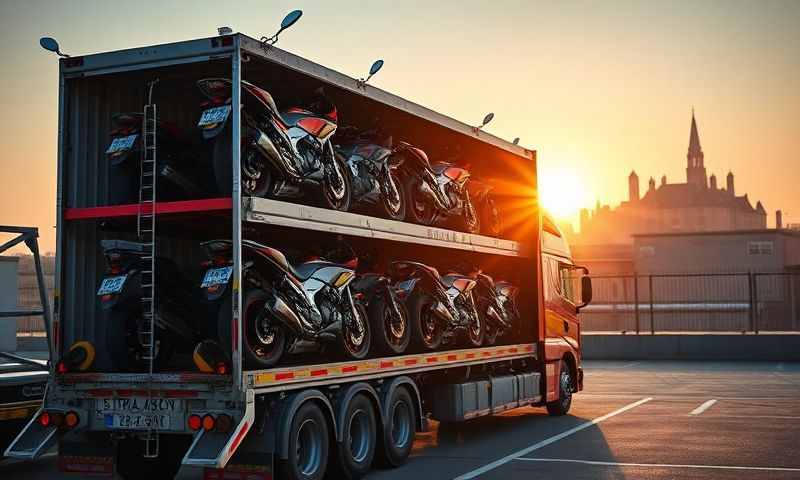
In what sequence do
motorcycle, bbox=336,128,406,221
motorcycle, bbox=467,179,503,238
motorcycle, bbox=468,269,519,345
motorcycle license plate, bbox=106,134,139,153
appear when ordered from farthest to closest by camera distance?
1. motorcycle, bbox=467,179,503,238
2. motorcycle, bbox=468,269,519,345
3. motorcycle, bbox=336,128,406,221
4. motorcycle license plate, bbox=106,134,139,153

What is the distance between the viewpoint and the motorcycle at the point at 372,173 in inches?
435

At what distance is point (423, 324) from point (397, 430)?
5.32 ft

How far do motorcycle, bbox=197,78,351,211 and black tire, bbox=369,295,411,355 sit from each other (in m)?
1.17

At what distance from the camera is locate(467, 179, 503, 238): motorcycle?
1433cm

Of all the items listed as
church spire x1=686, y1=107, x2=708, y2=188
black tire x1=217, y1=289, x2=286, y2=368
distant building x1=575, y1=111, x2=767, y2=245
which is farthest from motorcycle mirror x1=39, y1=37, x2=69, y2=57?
church spire x1=686, y1=107, x2=708, y2=188

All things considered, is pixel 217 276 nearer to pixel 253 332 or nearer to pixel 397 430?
pixel 253 332

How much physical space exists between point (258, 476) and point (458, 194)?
19.4 ft

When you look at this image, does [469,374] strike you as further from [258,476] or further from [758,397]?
[758,397]

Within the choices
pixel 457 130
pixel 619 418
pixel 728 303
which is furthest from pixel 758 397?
pixel 728 303

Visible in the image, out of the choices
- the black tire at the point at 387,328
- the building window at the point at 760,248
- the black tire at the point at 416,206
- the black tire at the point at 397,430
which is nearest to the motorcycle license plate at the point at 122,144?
the black tire at the point at 387,328

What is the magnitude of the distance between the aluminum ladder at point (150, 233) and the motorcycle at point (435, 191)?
3.83 metres

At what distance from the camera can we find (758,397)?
60.1 ft

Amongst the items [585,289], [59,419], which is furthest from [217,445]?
[585,289]

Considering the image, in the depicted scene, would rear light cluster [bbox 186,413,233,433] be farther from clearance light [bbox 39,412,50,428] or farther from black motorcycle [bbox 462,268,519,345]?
black motorcycle [bbox 462,268,519,345]
